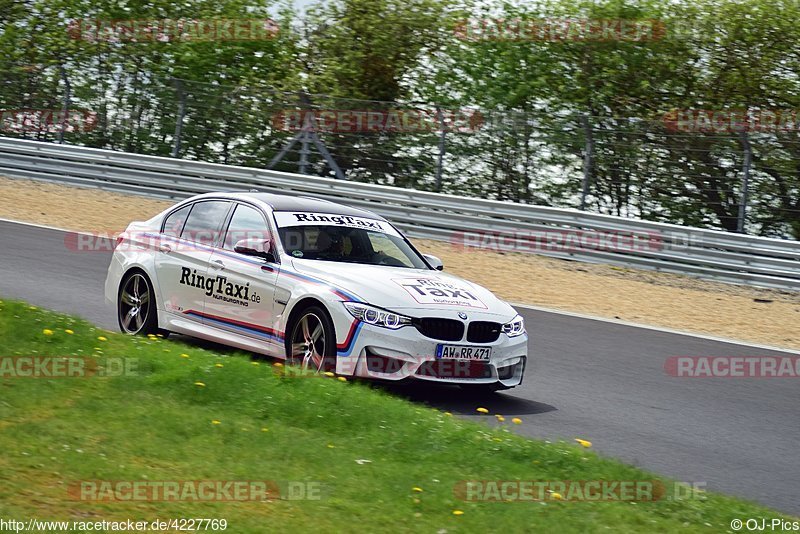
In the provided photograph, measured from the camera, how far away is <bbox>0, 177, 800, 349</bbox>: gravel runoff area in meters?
14.9

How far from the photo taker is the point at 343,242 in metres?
9.81

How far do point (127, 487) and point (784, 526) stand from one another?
11.0ft

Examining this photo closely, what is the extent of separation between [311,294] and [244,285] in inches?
36.2

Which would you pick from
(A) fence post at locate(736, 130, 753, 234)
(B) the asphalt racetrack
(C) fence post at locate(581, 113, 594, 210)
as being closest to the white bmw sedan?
(B) the asphalt racetrack

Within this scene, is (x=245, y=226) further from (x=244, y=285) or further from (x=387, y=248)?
(x=387, y=248)

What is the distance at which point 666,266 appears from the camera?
18.1m

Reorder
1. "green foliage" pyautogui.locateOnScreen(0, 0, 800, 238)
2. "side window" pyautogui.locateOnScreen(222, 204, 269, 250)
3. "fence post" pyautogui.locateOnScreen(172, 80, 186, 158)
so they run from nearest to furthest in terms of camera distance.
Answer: "side window" pyautogui.locateOnScreen(222, 204, 269, 250) < "green foliage" pyautogui.locateOnScreen(0, 0, 800, 238) < "fence post" pyautogui.locateOnScreen(172, 80, 186, 158)

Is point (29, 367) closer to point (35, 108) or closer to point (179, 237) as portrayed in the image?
point (179, 237)

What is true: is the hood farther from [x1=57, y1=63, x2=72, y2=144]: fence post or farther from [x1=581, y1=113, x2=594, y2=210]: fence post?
[x1=57, y1=63, x2=72, y2=144]: fence post

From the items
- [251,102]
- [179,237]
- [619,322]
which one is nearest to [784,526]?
[179,237]

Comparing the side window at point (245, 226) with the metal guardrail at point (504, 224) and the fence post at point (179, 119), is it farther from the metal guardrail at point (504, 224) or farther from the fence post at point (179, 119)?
the fence post at point (179, 119)

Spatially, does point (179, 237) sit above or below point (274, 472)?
above

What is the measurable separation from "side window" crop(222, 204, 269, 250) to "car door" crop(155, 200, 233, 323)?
6.0 inches

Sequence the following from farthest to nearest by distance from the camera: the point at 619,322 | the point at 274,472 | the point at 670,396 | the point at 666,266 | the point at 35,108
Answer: the point at 35,108 < the point at 666,266 < the point at 619,322 < the point at 670,396 < the point at 274,472
